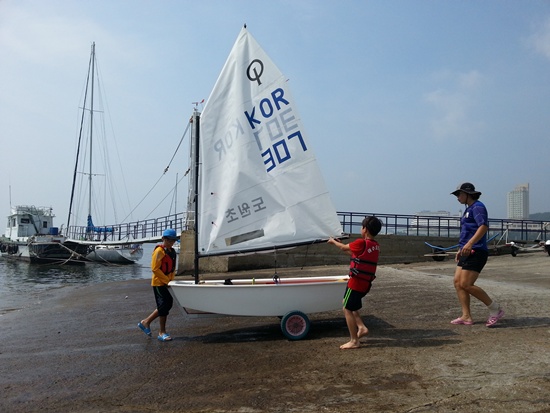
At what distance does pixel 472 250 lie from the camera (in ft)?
18.1

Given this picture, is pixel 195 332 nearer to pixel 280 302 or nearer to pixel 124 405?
pixel 280 302

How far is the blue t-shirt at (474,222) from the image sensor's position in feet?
18.1

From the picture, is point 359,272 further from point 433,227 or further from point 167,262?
point 433,227

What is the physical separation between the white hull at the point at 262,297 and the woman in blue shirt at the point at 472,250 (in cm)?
150

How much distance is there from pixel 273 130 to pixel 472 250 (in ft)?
10.3

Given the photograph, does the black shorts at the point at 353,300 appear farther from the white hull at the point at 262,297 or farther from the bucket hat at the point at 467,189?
the bucket hat at the point at 467,189

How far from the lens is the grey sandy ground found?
3535 millimetres

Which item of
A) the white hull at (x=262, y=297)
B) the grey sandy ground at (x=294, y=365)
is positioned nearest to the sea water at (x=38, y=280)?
the grey sandy ground at (x=294, y=365)

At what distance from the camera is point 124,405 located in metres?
3.79

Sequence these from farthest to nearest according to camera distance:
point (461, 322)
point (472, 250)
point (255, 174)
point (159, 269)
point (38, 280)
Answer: point (38, 280) → point (255, 174) → point (159, 269) → point (461, 322) → point (472, 250)

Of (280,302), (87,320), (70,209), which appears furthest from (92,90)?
(280,302)

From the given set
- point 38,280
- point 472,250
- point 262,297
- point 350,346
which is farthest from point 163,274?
point 38,280

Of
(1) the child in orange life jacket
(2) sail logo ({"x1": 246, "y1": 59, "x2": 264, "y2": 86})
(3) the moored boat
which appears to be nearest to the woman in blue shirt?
(2) sail logo ({"x1": 246, "y1": 59, "x2": 264, "y2": 86})

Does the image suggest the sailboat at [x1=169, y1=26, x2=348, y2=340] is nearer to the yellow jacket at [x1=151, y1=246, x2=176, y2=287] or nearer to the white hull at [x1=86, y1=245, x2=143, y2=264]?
the yellow jacket at [x1=151, y1=246, x2=176, y2=287]
